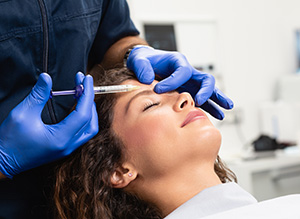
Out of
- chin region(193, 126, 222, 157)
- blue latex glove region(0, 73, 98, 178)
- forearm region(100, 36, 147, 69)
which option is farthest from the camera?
forearm region(100, 36, 147, 69)

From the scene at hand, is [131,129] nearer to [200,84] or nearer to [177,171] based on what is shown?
[177,171]

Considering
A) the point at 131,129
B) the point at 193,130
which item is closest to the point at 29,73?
the point at 131,129

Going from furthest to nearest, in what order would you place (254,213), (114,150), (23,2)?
1. (114,150)
2. (23,2)
3. (254,213)

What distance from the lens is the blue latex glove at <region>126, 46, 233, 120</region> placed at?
115 centimetres

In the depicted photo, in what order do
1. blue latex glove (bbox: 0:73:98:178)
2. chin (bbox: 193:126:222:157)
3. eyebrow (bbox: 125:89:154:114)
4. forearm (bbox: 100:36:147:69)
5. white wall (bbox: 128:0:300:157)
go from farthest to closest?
1. white wall (bbox: 128:0:300:157)
2. forearm (bbox: 100:36:147:69)
3. eyebrow (bbox: 125:89:154:114)
4. chin (bbox: 193:126:222:157)
5. blue latex glove (bbox: 0:73:98:178)

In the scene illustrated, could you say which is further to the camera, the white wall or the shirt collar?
the white wall

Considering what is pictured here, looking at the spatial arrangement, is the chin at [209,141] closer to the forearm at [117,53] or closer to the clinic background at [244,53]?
the forearm at [117,53]

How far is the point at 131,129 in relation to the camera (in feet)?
3.81

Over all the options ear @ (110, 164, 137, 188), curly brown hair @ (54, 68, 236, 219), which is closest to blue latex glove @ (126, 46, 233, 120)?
curly brown hair @ (54, 68, 236, 219)

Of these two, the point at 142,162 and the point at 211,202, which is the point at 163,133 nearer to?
Result: the point at 142,162

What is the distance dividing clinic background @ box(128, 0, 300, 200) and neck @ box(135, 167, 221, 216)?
148 centimetres

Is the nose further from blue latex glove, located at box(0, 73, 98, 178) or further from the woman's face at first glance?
blue latex glove, located at box(0, 73, 98, 178)

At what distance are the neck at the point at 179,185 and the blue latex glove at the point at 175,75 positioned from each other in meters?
0.21

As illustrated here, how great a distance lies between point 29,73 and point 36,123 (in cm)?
20
